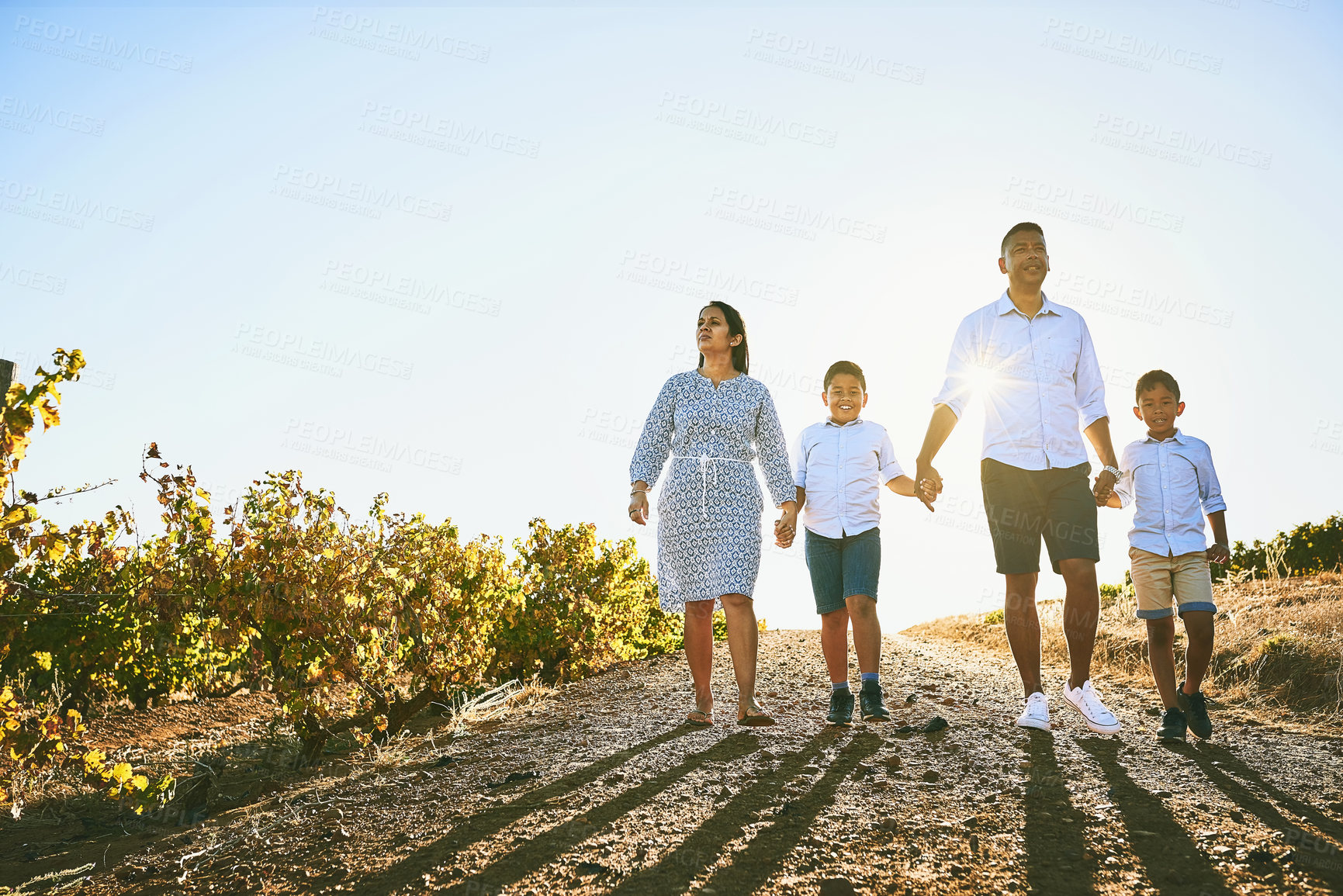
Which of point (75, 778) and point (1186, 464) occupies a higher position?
point (1186, 464)

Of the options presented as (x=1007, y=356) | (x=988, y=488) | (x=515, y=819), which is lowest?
(x=515, y=819)

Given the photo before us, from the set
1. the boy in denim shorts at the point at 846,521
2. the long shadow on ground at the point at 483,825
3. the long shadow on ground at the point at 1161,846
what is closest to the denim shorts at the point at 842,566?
the boy in denim shorts at the point at 846,521

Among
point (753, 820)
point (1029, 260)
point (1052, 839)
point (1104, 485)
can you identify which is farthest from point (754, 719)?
point (1029, 260)

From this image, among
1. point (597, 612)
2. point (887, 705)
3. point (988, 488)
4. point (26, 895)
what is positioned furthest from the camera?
point (597, 612)

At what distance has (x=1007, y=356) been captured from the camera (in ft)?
16.1

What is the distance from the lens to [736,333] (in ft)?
17.9

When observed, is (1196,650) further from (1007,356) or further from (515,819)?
(515,819)

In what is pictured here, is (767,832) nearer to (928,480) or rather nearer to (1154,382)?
(928,480)

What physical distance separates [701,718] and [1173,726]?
2640 mm

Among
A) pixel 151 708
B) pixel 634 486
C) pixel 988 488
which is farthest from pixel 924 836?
pixel 151 708

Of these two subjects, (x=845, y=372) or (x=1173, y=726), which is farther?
(x=845, y=372)

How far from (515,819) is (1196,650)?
14.1 feet

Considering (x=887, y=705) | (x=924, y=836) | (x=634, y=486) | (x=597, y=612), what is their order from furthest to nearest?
(x=597, y=612)
(x=887, y=705)
(x=634, y=486)
(x=924, y=836)

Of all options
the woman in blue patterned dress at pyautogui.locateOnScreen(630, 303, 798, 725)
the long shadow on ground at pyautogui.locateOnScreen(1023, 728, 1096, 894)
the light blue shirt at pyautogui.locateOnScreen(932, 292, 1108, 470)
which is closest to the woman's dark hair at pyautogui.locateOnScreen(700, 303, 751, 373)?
the woman in blue patterned dress at pyautogui.locateOnScreen(630, 303, 798, 725)
